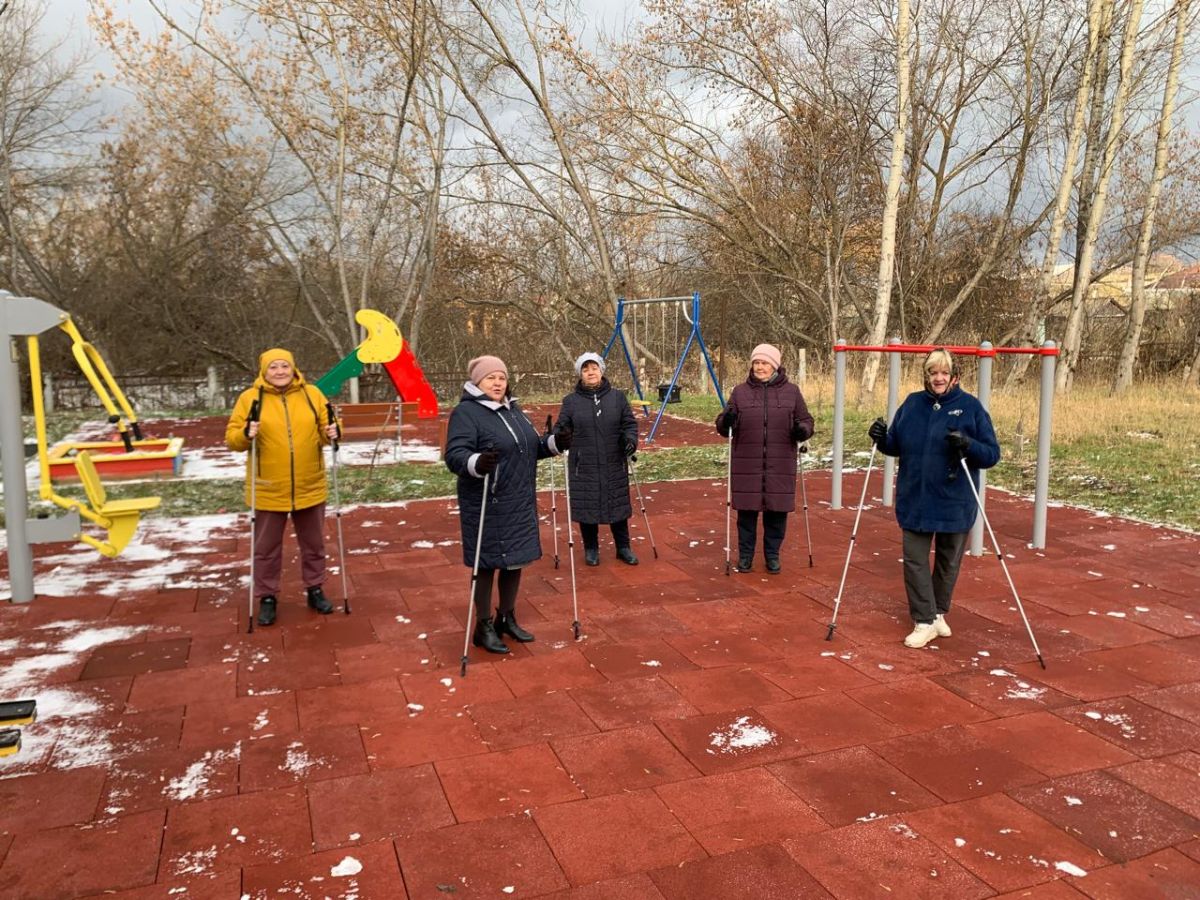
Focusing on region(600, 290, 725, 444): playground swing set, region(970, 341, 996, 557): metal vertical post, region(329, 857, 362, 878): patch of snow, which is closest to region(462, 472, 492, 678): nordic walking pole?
region(329, 857, 362, 878): patch of snow

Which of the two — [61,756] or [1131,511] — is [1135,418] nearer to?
[1131,511]

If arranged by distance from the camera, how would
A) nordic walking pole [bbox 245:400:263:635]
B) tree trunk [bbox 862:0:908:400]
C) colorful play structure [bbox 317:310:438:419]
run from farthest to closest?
1. tree trunk [bbox 862:0:908:400]
2. colorful play structure [bbox 317:310:438:419]
3. nordic walking pole [bbox 245:400:263:635]

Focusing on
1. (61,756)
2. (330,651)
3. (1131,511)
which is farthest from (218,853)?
(1131,511)

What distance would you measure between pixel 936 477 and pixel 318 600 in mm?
3719

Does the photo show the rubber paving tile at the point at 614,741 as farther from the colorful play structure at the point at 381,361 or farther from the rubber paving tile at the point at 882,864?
the colorful play structure at the point at 381,361

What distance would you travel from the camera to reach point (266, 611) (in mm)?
5355

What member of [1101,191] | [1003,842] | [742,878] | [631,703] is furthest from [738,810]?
[1101,191]

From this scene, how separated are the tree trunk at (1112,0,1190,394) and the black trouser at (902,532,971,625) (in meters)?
15.4

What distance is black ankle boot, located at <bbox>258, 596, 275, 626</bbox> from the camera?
530 centimetres

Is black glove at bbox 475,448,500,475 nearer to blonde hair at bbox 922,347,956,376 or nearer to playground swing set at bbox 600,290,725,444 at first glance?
blonde hair at bbox 922,347,956,376

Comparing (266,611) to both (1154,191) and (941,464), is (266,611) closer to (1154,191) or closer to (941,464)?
(941,464)

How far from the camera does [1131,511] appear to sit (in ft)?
26.7

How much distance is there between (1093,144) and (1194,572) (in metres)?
14.7

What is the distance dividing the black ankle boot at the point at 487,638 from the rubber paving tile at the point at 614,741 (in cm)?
15
